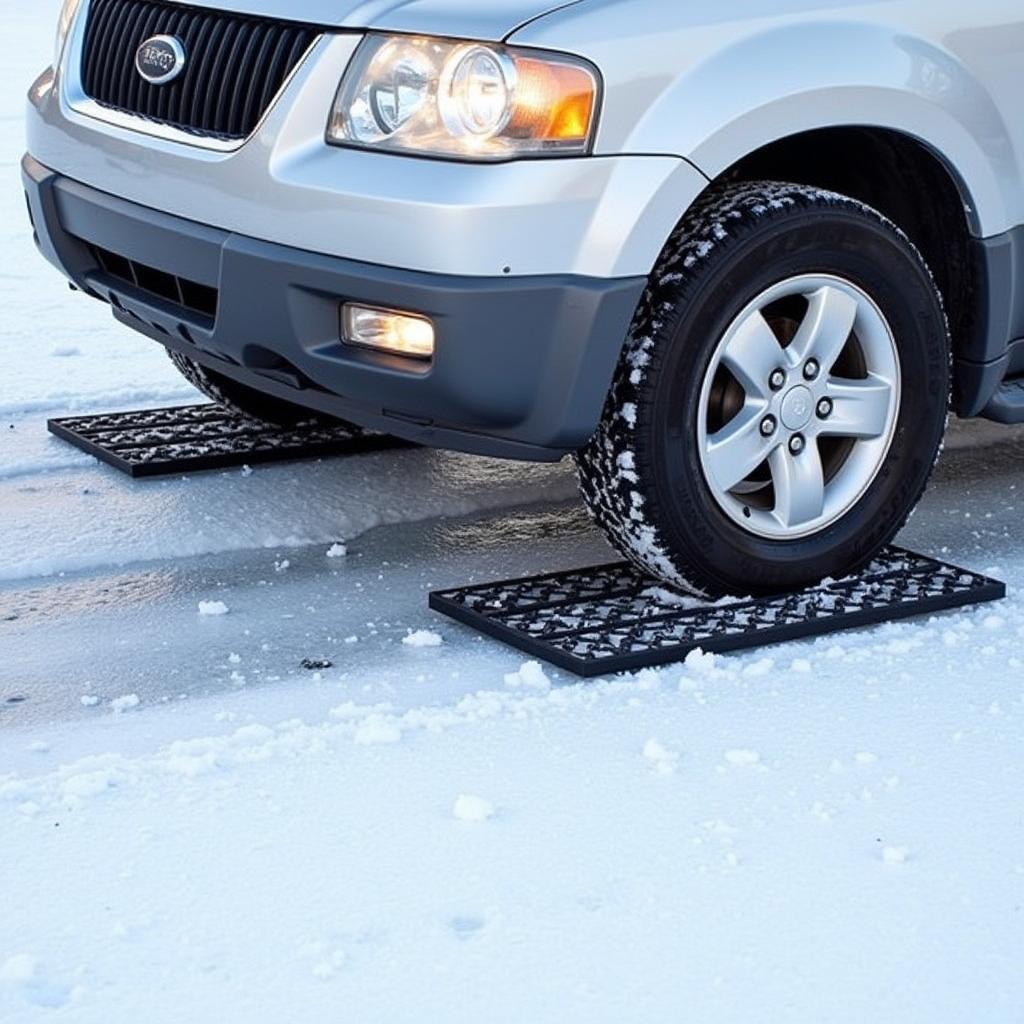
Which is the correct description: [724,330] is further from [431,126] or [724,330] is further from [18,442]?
[18,442]

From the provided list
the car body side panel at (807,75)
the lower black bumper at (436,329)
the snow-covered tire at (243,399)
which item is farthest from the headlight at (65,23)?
the car body side panel at (807,75)

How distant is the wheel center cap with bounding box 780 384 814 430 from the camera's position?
3.78 m

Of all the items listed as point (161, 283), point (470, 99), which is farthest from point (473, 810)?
point (161, 283)

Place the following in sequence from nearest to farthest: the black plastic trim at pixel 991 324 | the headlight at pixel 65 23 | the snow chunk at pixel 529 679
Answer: the snow chunk at pixel 529 679
the black plastic trim at pixel 991 324
the headlight at pixel 65 23

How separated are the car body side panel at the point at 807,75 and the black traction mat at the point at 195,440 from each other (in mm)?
1685

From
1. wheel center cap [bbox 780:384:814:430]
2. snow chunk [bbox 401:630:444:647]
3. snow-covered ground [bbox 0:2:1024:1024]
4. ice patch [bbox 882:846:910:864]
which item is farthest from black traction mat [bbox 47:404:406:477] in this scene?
ice patch [bbox 882:846:910:864]

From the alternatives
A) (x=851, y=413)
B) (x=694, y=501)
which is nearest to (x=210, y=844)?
(x=694, y=501)

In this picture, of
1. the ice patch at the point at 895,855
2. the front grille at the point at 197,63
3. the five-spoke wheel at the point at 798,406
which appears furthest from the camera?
the five-spoke wheel at the point at 798,406

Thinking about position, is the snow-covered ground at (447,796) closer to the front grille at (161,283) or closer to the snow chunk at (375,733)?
the snow chunk at (375,733)

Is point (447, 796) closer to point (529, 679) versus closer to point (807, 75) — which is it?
point (529, 679)

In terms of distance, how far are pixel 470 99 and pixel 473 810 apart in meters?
1.17

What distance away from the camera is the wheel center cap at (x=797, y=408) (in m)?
3.78

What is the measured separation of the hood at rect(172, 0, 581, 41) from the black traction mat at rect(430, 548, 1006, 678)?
3.43 feet

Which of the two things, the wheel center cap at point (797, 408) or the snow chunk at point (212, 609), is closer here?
the wheel center cap at point (797, 408)
